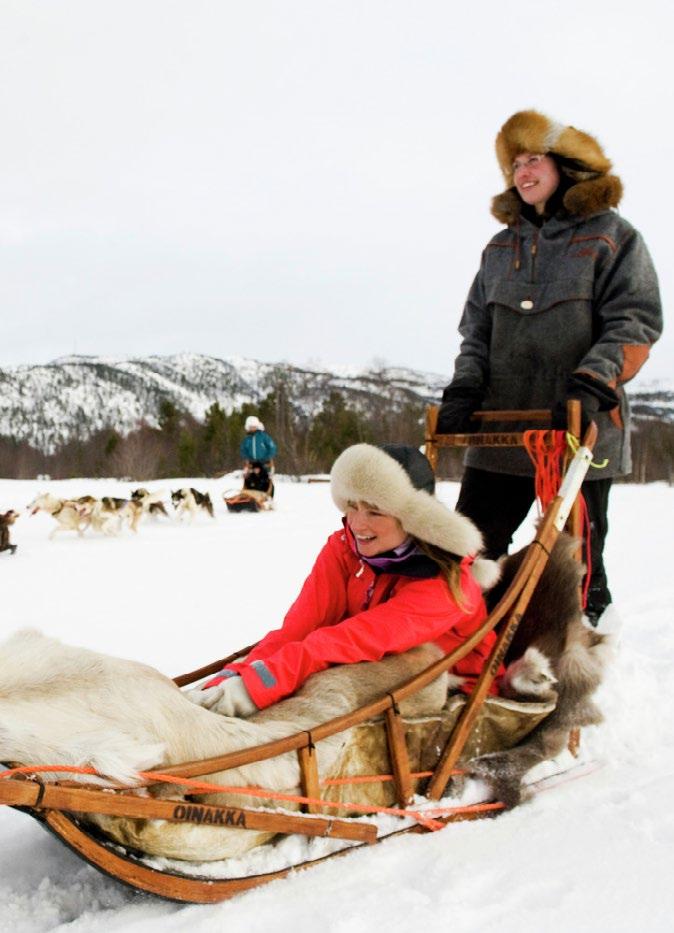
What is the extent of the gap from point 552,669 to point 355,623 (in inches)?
25.2

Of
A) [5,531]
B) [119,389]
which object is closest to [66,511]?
[5,531]

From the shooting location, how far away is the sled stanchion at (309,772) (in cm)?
173

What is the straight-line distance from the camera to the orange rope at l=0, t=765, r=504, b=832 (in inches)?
55.4

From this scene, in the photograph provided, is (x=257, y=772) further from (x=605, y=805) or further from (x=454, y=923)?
(x=605, y=805)

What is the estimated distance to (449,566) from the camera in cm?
209

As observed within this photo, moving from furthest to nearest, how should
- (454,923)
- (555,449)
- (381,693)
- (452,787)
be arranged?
1. (555,449)
2. (452,787)
3. (381,693)
4. (454,923)

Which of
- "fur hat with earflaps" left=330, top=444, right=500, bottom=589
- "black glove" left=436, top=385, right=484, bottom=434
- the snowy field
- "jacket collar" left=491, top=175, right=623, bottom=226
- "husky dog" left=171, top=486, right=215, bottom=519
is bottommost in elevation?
"husky dog" left=171, top=486, right=215, bottom=519

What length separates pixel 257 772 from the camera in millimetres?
1691

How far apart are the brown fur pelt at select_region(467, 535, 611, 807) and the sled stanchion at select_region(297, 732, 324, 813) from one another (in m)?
0.53

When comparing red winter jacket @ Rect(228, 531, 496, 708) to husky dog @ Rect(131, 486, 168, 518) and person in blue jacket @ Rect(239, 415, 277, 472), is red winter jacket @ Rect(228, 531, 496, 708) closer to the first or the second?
husky dog @ Rect(131, 486, 168, 518)

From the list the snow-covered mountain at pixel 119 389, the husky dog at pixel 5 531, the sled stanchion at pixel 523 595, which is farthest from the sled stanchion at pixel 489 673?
the snow-covered mountain at pixel 119 389

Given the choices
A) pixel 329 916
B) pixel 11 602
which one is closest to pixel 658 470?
pixel 11 602

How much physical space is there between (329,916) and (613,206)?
2272 mm

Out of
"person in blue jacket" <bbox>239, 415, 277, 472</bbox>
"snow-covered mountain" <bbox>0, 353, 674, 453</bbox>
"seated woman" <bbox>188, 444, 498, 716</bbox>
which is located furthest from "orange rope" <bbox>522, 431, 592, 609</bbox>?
"snow-covered mountain" <bbox>0, 353, 674, 453</bbox>
